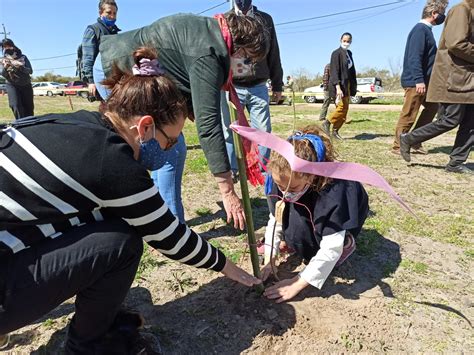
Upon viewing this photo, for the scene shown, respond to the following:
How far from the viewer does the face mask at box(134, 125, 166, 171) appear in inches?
59.7

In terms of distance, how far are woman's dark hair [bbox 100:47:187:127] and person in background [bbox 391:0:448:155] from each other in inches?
161

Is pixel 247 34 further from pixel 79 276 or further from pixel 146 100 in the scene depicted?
pixel 79 276

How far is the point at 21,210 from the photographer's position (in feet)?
4.04

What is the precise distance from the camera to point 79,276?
1350 mm

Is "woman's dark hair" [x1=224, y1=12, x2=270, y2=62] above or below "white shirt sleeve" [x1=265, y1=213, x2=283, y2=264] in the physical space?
above

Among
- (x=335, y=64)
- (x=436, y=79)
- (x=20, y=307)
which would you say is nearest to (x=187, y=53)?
(x=20, y=307)

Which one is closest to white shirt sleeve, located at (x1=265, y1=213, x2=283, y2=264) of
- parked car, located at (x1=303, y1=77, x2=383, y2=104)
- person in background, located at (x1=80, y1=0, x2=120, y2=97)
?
person in background, located at (x1=80, y1=0, x2=120, y2=97)

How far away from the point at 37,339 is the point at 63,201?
887mm

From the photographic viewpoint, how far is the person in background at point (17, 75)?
5770mm

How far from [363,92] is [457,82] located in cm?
1640

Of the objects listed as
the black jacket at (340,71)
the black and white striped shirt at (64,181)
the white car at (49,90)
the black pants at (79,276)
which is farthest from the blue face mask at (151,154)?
the white car at (49,90)

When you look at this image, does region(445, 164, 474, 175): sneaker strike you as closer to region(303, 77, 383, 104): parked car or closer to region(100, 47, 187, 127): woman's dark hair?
region(100, 47, 187, 127): woman's dark hair

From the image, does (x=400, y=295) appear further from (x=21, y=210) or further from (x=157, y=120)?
(x=21, y=210)

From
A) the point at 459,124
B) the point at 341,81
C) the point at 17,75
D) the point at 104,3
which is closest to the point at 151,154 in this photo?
the point at 104,3
